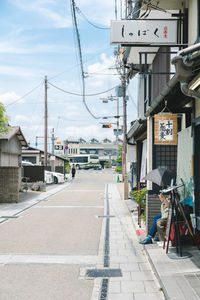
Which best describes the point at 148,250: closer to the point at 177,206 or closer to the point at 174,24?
the point at 177,206

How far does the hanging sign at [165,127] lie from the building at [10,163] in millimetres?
10982

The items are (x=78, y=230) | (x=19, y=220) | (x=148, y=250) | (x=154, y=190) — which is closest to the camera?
(x=148, y=250)

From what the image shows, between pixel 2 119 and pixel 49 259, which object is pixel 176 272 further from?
pixel 2 119

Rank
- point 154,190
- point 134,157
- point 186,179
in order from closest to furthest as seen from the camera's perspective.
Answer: point 186,179 < point 154,190 < point 134,157

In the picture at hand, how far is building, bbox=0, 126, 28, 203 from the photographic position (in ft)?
57.4

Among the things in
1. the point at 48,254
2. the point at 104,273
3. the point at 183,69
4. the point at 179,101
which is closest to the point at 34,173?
the point at 48,254

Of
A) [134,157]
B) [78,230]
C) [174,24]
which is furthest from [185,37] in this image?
[134,157]

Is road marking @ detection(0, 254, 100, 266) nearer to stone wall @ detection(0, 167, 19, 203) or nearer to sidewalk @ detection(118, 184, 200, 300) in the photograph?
sidewalk @ detection(118, 184, 200, 300)

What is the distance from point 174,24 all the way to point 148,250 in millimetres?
5325

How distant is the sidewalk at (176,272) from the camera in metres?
5.26

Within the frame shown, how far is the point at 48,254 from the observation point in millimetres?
7918

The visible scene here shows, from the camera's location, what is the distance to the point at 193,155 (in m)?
6.38

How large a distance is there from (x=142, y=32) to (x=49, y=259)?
564 centimetres

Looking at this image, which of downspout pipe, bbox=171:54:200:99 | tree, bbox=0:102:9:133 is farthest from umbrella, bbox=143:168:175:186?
tree, bbox=0:102:9:133
